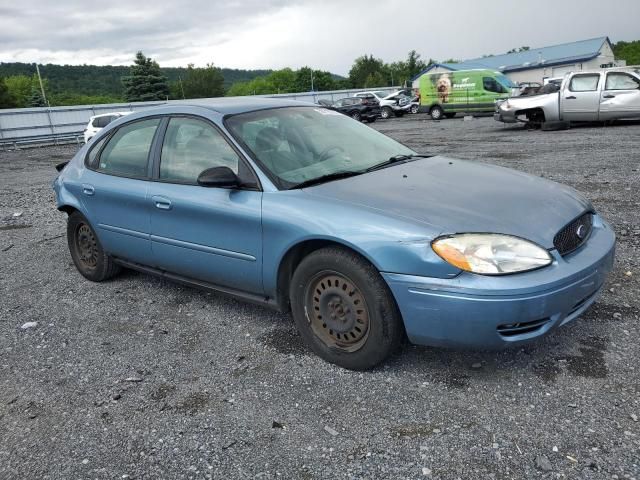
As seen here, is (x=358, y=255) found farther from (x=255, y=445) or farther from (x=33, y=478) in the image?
(x=33, y=478)

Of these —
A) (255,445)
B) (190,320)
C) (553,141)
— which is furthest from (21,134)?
(255,445)

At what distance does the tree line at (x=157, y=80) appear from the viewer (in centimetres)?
6300

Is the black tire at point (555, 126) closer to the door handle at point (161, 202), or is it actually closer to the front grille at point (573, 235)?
the front grille at point (573, 235)

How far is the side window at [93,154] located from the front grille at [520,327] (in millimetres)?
3647

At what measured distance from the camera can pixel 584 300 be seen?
2959mm

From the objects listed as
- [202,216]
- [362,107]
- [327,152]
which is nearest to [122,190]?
[202,216]

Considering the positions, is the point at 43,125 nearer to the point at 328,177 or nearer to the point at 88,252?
the point at 88,252

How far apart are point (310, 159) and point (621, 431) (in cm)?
Answer: 231

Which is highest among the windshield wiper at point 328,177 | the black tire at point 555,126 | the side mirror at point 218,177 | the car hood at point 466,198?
the side mirror at point 218,177

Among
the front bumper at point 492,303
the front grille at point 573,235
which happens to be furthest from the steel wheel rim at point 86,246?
the front grille at point 573,235

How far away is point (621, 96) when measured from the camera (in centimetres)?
1541

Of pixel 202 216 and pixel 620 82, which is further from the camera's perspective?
pixel 620 82

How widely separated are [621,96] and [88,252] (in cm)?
1542

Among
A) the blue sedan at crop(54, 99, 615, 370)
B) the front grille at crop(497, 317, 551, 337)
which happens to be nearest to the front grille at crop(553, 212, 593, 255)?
the blue sedan at crop(54, 99, 615, 370)
